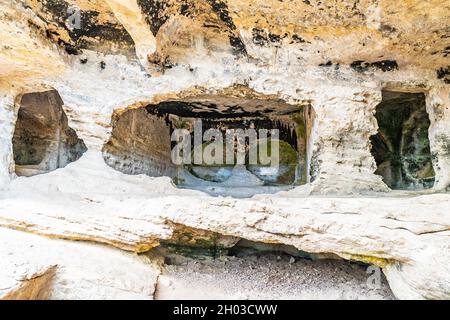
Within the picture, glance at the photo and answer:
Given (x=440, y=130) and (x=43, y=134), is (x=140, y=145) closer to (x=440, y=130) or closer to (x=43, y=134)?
(x=43, y=134)

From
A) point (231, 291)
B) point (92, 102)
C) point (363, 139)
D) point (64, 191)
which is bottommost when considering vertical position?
point (231, 291)

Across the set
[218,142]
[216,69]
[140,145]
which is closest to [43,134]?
[140,145]

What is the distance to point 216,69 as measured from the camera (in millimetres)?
4062

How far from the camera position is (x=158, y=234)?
10.1 ft

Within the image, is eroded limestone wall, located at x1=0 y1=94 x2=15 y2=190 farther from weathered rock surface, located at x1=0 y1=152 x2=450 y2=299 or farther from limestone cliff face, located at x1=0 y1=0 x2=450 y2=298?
weathered rock surface, located at x1=0 y1=152 x2=450 y2=299

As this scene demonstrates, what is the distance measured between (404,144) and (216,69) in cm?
472

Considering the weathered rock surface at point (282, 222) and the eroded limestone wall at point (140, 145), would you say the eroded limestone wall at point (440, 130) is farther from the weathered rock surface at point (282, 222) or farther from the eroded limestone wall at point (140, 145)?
the eroded limestone wall at point (140, 145)

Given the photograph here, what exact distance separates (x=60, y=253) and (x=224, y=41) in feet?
10.3

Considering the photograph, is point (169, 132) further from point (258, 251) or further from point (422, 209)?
point (422, 209)

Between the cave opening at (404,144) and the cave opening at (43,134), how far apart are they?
589 centimetres

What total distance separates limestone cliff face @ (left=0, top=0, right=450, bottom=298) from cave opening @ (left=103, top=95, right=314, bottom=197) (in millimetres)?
637

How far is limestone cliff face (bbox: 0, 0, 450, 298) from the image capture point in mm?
3211

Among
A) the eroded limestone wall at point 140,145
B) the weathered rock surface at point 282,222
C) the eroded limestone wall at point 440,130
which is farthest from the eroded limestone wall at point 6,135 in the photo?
the eroded limestone wall at point 440,130

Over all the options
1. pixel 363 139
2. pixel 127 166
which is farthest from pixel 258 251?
pixel 127 166
